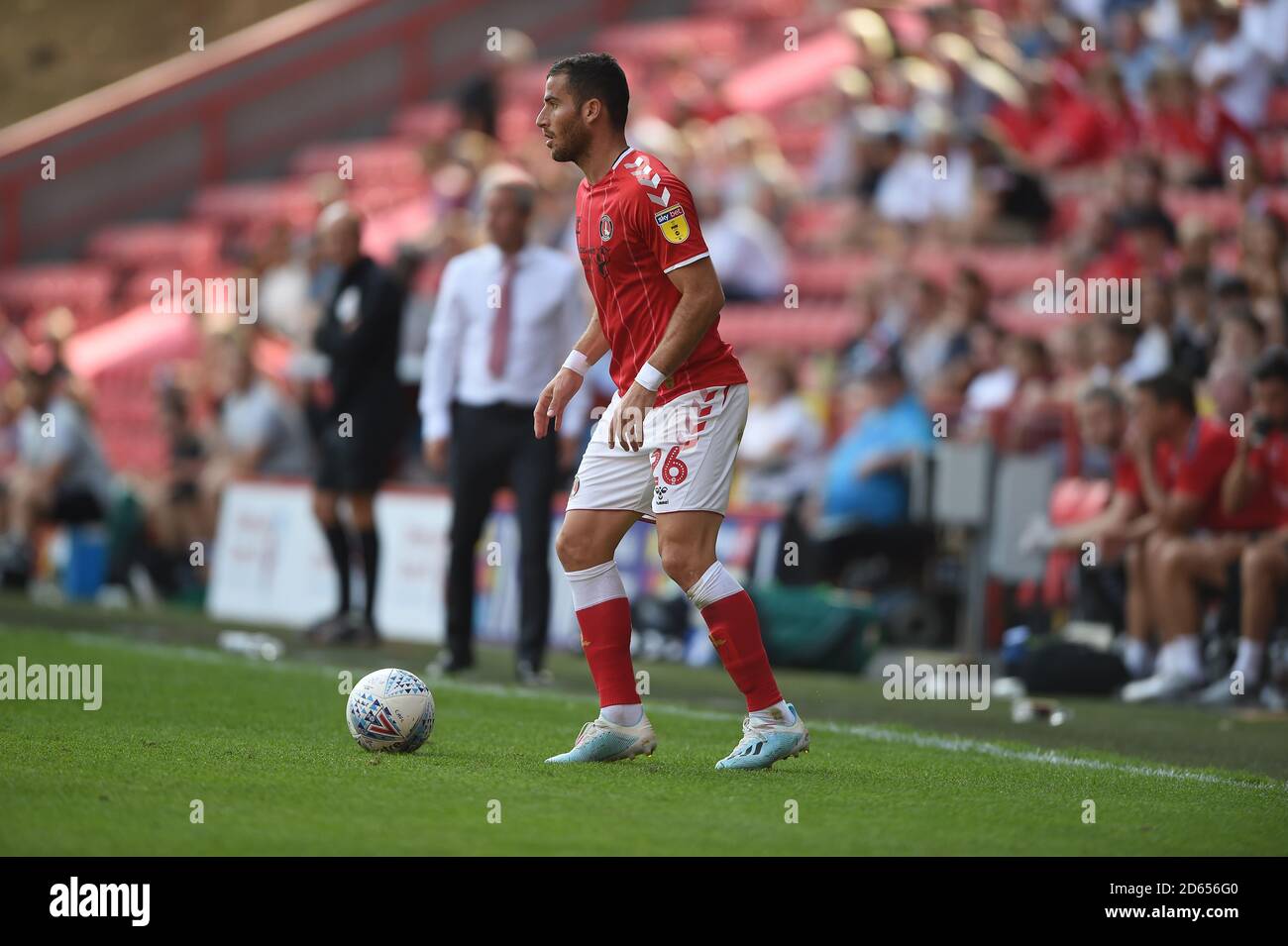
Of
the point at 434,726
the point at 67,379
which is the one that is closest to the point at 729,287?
the point at 67,379

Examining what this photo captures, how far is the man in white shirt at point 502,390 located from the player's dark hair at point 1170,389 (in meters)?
3.25

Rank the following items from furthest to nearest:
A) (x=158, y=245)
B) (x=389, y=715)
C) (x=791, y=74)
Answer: (x=158, y=245) < (x=791, y=74) < (x=389, y=715)

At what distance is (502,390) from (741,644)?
402cm

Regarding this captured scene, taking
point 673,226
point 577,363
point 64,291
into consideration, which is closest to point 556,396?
point 577,363

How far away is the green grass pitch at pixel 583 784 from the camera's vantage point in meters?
5.37

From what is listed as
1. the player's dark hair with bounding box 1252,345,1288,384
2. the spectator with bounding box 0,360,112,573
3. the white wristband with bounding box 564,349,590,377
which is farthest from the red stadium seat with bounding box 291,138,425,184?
the white wristband with bounding box 564,349,590,377

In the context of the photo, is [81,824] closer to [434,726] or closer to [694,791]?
[694,791]

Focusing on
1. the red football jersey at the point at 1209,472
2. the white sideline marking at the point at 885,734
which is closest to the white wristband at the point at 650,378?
the white sideline marking at the point at 885,734

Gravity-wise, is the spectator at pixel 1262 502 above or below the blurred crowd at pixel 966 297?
below

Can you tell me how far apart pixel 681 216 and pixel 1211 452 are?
534 centimetres

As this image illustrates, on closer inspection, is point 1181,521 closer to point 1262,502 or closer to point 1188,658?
point 1262,502

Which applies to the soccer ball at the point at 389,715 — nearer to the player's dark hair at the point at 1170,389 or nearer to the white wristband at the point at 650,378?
the white wristband at the point at 650,378

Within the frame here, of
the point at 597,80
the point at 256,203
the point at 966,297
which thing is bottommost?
the point at 597,80

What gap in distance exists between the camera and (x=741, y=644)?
6.71 m
